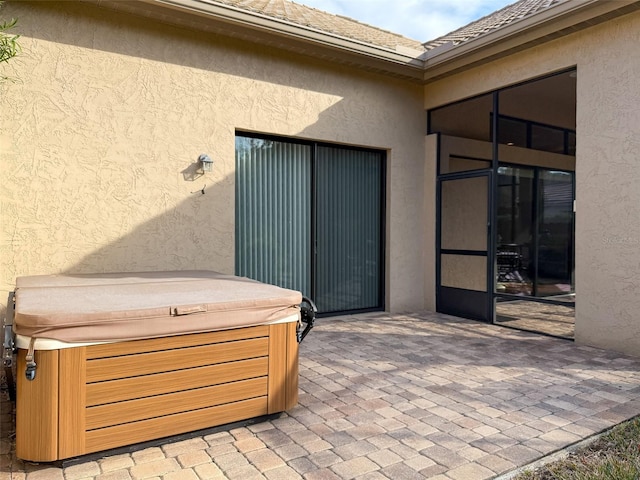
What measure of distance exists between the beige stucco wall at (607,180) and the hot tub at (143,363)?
4.10m

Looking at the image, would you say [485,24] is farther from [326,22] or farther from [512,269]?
[512,269]

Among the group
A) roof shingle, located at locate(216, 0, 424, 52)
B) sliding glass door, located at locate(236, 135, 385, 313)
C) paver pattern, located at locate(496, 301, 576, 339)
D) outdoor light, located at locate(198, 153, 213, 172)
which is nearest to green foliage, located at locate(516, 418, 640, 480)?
paver pattern, located at locate(496, 301, 576, 339)

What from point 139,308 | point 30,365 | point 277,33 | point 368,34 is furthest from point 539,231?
point 30,365

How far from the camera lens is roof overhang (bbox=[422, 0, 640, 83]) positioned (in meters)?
5.27

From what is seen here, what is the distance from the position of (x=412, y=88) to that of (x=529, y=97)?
6.30 feet

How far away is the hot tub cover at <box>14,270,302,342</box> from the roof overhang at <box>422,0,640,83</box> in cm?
478

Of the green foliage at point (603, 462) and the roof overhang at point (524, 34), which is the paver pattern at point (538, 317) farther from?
the roof overhang at point (524, 34)

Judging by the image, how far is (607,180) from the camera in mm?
5523

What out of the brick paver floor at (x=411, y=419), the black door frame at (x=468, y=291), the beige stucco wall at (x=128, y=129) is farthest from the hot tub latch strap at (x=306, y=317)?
the black door frame at (x=468, y=291)

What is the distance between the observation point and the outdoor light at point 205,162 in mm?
5840

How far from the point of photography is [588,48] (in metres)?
5.67

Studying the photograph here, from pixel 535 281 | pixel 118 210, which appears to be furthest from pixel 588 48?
pixel 118 210

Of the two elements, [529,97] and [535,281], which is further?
[535,281]

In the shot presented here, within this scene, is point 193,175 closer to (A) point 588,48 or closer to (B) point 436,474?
(B) point 436,474
